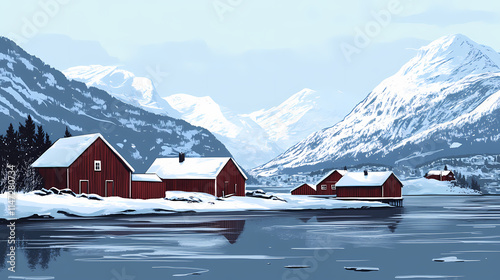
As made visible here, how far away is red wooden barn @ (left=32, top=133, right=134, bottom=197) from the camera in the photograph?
3305 inches

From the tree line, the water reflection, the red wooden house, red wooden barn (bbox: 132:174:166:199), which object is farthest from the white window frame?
the red wooden house

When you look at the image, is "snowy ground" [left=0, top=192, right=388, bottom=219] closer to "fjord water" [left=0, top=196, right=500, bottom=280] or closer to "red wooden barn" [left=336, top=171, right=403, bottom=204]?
"fjord water" [left=0, top=196, right=500, bottom=280]

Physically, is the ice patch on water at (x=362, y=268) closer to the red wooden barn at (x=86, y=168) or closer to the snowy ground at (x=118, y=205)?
the snowy ground at (x=118, y=205)

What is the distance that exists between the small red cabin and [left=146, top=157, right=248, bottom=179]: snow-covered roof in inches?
1389

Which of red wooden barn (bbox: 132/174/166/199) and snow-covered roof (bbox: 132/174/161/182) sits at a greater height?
snow-covered roof (bbox: 132/174/161/182)

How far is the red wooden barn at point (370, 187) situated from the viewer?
140m

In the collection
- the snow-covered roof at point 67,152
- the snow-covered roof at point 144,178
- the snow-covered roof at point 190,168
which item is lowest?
the snow-covered roof at point 144,178

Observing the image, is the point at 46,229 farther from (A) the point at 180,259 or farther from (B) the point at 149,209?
(B) the point at 149,209

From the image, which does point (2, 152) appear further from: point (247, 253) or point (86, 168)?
point (247, 253)

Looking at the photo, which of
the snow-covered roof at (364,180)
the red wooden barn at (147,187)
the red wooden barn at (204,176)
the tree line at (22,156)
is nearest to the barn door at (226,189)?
the red wooden barn at (204,176)

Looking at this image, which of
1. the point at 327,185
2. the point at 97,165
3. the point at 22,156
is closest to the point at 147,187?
the point at 97,165

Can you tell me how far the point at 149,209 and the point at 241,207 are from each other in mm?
17428

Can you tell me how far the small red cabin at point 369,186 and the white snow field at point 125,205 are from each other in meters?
36.0

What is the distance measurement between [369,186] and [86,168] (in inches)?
2714
